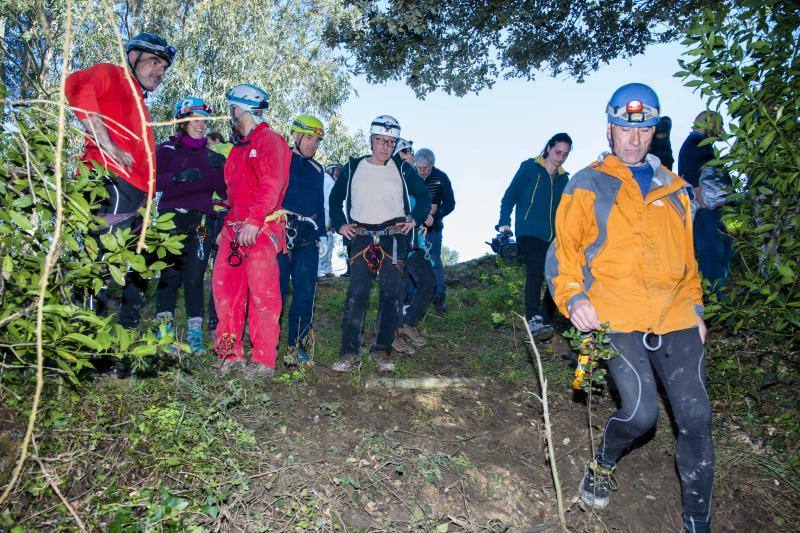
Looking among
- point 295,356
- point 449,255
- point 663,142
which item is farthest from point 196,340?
point 449,255

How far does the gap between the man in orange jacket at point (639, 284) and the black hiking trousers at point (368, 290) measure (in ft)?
7.88

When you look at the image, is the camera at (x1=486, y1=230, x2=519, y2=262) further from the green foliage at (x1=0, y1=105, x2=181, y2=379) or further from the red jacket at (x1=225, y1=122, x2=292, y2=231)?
the green foliage at (x1=0, y1=105, x2=181, y2=379)

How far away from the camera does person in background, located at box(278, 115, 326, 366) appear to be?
20.3 feet

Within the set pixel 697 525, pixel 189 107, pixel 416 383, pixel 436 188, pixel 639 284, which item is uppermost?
pixel 189 107

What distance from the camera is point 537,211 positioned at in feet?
23.0

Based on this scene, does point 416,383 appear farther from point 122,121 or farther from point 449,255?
point 449,255

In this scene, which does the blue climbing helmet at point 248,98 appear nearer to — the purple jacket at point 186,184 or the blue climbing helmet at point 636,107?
the purple jacket at point 186,184

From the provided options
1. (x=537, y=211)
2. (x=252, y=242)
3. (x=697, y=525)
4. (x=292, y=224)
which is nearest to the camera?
(x=697, y=525)

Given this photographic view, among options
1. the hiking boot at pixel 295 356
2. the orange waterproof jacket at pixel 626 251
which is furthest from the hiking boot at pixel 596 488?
the hiking boot at pixel 295 356

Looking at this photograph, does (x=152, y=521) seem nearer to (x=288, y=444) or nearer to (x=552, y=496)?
(x=288, y=444)

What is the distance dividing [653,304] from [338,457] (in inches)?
85.8

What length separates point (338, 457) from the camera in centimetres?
399

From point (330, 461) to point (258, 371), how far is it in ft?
4.92

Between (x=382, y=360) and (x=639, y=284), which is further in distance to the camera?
(x=382, y=360)
